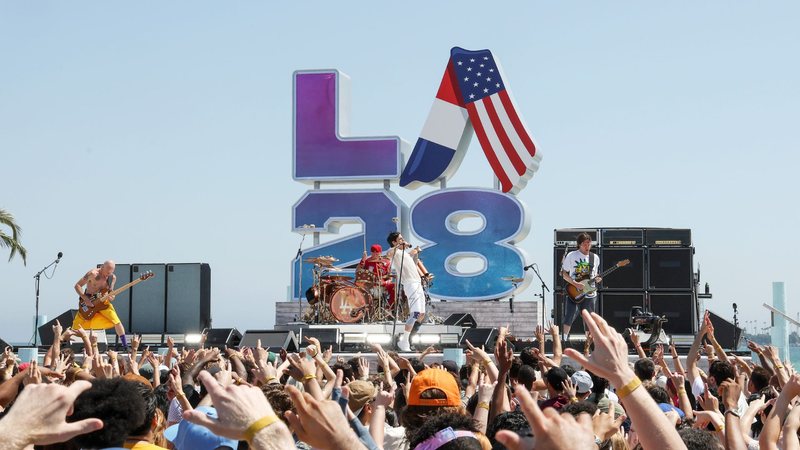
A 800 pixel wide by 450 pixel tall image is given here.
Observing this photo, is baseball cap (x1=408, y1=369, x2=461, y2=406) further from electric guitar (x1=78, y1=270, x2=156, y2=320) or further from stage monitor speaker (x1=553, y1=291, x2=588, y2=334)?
stage monitor speaker (x1=553, y1=291, x2=588, y2=334)

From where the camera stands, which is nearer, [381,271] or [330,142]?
[381,271]

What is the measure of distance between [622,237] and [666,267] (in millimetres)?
994

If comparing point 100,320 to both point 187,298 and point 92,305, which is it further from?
point 187,298

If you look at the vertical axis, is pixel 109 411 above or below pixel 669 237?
below

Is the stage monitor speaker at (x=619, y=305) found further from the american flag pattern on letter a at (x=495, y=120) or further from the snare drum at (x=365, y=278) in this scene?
the american flag pattern on letter a at (x=495, y=120)

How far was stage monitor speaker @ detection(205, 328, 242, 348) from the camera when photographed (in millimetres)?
17719

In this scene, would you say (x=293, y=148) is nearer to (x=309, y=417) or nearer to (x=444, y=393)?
(x=444, y=393)

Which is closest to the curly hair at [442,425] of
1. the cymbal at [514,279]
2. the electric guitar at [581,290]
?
the electric guitar at [581,290]

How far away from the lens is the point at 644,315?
17.9m

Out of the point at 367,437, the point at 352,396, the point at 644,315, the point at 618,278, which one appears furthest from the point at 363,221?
the point at 367,437

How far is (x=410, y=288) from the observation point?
17125 mm

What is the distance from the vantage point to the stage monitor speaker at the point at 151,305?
68.0ft

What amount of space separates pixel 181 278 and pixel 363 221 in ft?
21.2

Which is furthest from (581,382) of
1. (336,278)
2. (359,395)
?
(336,278)
